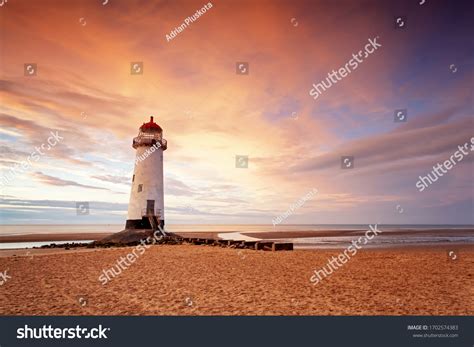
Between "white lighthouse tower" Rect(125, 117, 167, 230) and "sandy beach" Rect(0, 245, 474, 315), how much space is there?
14241 millimetres

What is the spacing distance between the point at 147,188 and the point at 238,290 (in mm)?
22561

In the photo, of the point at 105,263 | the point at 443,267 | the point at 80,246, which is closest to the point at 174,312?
the point at 105,263

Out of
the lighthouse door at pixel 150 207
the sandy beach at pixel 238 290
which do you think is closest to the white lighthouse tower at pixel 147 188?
the lighthouse door at pixel 150 207

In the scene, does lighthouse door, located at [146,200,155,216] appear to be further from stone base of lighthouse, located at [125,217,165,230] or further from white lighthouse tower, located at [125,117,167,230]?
stone base of lighthouse, located at [125,217,165,230]

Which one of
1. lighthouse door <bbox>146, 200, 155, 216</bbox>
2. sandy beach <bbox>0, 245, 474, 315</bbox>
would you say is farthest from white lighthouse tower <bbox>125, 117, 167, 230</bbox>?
sandy beach <bbox>0, 245, 474, 315</bbox>

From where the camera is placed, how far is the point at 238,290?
1099 cm

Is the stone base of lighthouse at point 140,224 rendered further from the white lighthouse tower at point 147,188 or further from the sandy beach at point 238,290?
the sandy beach at point 238,290

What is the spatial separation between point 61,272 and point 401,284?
14.4 metres

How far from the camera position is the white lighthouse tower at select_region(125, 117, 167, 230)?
3130 cm

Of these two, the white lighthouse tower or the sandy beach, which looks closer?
the sandy beach

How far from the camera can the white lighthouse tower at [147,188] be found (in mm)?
31297

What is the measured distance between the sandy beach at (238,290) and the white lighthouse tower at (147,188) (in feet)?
46.7
